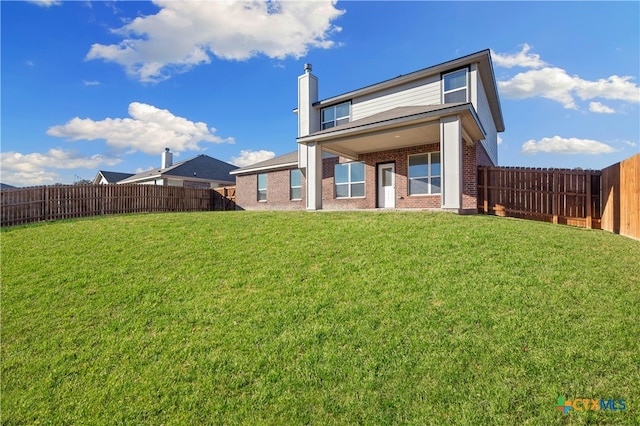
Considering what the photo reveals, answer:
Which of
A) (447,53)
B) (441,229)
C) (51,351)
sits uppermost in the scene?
(447,53)

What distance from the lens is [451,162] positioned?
9.45 m

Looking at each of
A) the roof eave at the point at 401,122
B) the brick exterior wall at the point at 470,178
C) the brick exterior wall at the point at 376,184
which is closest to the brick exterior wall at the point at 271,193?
the brick exterior wall at the point at 376,184

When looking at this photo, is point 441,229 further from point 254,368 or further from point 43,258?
point 43,258

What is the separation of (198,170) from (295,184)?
1322 cm

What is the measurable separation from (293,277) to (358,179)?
403 inches

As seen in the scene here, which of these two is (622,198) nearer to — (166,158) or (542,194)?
(542,194)

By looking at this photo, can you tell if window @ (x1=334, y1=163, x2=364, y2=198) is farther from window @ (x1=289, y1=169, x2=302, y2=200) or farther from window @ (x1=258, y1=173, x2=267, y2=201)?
window @ (x1=258, y1=173, x2=267, y2=201)

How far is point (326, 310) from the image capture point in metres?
4.07

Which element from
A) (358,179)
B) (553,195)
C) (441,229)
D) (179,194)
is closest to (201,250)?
(441,229)

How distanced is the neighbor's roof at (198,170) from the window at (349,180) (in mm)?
14786

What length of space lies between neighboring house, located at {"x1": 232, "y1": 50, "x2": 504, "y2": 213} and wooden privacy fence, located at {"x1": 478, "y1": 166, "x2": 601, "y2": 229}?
2.28 feet

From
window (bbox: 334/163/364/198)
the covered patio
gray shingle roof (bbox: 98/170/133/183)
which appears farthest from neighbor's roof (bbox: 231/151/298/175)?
gray shingle roof (bbox: 98/170/133/183)

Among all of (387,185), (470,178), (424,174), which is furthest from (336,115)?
(470,178)

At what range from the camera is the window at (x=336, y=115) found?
611 inches
